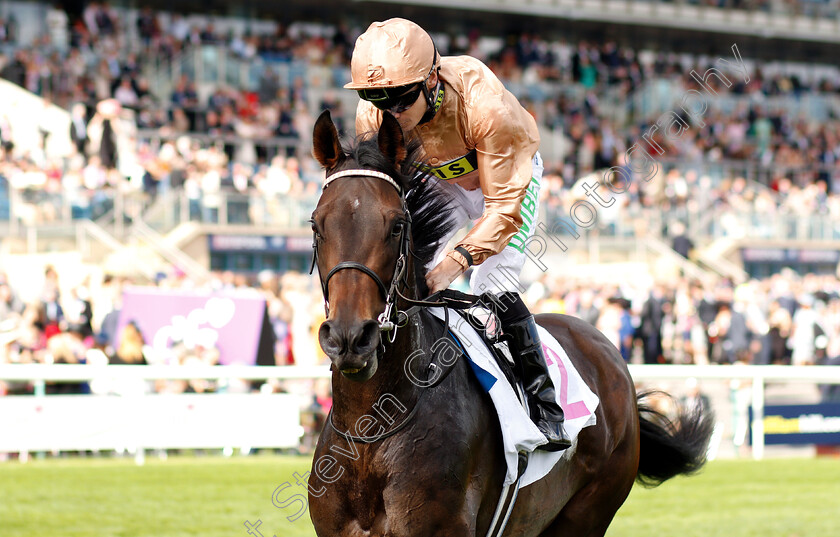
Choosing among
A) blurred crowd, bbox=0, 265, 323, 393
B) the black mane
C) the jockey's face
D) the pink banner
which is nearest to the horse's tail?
the black mane

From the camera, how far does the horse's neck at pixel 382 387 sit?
2.89 meters

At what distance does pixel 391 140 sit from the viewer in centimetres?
296

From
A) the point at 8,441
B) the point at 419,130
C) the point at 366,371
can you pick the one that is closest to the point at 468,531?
the point at 366,371

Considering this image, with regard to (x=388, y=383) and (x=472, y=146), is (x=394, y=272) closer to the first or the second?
(x=388, y=383)

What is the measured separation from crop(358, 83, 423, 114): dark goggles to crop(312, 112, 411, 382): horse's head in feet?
0.51

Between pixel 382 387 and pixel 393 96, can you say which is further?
pixel 393 96

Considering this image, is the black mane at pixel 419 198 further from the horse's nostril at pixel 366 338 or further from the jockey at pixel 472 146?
the horse's nostril at pixel 366 338

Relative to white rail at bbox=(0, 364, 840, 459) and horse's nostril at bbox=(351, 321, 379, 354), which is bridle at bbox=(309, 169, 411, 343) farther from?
white rail at bbox=(0, 364, 840, 459)

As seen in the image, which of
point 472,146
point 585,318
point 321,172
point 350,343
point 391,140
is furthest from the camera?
point 321,172

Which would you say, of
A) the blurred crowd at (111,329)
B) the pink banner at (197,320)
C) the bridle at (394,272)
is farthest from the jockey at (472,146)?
the pink banner at (197,320)

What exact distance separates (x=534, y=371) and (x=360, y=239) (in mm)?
998

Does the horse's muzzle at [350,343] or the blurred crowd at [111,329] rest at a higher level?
the horse's muzzle at [350,343]

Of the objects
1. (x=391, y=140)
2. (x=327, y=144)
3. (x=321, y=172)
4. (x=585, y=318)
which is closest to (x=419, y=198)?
(x=391, y=140)

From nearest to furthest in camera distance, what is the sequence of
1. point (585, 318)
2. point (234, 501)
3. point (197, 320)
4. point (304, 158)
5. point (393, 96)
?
point (393, 96), point (234, 501), point (197, 320), point (585, 318), point (304, 158)
